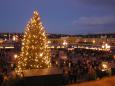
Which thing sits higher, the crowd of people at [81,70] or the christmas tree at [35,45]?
the christmas tree at [35,45]

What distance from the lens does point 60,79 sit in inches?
512

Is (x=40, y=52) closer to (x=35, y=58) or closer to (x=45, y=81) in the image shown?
(x=35, y=58)

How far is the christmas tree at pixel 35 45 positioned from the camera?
67.8 ft

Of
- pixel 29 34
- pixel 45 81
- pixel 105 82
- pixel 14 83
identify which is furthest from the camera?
pixel 29 34

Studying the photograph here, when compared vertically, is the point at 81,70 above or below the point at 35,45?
below

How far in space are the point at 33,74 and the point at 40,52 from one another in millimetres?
8148

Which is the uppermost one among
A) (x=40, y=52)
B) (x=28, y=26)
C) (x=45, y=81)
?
(x=28, y=26)

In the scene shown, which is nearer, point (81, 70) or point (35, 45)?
point (81, 70)

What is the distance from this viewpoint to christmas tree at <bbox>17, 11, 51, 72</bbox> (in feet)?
67.8

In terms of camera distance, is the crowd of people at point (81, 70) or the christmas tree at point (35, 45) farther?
the christmas tree at point (35, 45)

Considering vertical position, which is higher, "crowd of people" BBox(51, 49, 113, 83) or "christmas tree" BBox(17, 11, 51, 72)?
"christmas tree" BBox(17, 11, 51, 72)

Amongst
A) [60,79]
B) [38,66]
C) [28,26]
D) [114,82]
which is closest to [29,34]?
[28,26]

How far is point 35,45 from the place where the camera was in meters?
20.8

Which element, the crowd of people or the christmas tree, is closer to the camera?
the crowd of people
